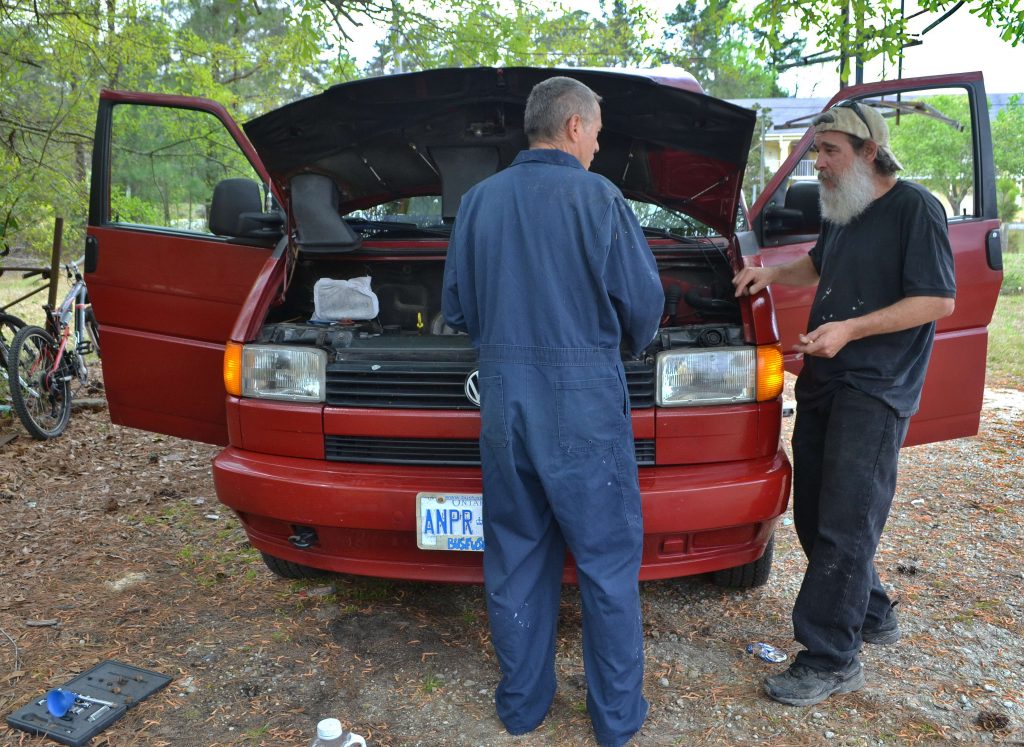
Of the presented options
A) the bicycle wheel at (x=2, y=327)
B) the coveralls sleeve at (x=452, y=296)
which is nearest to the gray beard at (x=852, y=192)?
the coveralls sleeve at (x=452, y=296)

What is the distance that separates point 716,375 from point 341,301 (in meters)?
1.63

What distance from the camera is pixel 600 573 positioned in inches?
93.3

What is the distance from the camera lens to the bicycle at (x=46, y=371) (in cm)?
607

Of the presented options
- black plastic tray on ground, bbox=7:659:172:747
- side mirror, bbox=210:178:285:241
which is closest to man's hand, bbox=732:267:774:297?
side mirror, bbox=210:178:285:241

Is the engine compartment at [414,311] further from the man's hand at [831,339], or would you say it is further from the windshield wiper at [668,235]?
the man's hand at [831,339]

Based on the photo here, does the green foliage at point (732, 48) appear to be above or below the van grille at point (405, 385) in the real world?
above

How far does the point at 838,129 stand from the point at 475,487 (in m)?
1.73

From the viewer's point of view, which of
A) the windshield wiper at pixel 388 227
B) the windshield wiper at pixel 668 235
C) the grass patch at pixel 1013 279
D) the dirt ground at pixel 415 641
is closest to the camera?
the dirt ground at pixel 415 641

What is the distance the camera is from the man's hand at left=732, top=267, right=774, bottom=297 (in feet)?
9.97

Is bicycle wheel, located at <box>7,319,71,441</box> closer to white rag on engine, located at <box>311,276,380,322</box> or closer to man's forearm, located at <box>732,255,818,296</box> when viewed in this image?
white rag on engine, located at <box>311,276,380,322</box>

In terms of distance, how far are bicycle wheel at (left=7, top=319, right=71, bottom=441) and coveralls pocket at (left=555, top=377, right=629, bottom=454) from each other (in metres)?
5.26

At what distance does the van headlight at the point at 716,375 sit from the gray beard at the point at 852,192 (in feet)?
1.79

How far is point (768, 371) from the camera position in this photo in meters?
2.86

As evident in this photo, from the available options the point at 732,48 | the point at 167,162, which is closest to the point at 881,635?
the point at 732,48
